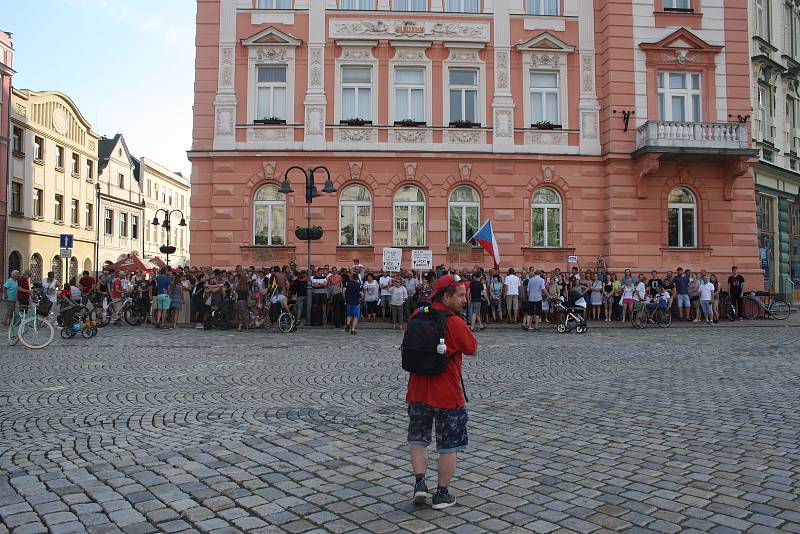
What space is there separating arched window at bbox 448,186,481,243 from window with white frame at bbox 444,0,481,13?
6878mm

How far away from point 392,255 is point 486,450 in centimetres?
1668

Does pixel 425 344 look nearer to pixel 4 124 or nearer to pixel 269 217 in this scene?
pixel 269 217

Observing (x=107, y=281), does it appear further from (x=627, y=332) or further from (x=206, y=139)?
(x=627, y=332)

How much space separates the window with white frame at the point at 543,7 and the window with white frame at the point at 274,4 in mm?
Answer: 9257

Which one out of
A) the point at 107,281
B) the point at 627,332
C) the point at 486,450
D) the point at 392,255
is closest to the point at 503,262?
the point at 392,255

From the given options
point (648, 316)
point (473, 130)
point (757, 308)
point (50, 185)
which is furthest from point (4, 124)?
point (757, 308)

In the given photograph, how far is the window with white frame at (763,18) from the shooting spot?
96.3 ft

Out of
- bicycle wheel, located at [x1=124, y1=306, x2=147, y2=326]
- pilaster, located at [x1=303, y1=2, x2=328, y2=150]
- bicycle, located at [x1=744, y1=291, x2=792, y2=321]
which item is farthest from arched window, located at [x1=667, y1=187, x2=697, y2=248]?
bicycle wheel, located at [x1=124, y1=306, x2=147, y2=326]

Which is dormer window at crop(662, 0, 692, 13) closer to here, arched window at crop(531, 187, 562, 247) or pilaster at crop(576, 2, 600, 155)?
pilaster at crop(576, 2, 600, 155)

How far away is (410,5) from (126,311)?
1523cm

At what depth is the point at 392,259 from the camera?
22578mm

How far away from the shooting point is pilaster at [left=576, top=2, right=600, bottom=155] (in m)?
25.1

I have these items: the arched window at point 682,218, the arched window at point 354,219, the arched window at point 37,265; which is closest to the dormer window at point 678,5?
the arched window at point 682,218

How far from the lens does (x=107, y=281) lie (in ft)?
78.2
